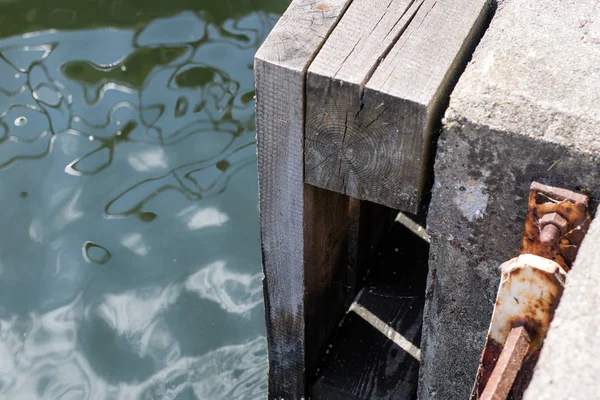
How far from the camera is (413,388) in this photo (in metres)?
3.21

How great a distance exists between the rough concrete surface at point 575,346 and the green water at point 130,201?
2439 millimetres

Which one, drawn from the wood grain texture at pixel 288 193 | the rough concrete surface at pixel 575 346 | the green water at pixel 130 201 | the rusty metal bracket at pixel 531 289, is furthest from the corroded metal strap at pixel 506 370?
the green water at pixel 130 201

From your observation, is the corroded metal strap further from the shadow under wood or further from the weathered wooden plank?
the shadow under wood

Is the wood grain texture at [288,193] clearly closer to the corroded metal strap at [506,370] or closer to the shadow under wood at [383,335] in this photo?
the shadow under wood at [383,335]

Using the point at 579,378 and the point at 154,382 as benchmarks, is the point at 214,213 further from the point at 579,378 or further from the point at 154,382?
the point at 579,378

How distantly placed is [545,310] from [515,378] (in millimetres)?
Answer: 159

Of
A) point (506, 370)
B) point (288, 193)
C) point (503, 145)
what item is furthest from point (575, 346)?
point (288, 193)

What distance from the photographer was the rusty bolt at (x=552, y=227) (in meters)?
1.93

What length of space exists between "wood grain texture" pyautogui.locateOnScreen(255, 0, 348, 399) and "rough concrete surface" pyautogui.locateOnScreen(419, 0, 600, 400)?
1.56 feet

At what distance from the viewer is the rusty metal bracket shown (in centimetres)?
173

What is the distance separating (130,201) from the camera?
4586 millimetres

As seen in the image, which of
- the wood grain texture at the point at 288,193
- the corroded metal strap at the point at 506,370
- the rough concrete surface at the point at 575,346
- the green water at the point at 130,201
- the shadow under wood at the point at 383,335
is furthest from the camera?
the green water at the point at 130,201

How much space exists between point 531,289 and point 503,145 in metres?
0.41

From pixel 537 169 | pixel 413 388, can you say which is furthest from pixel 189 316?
pixel 537 169
